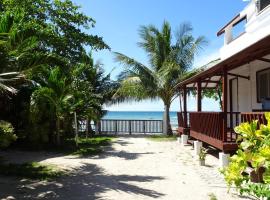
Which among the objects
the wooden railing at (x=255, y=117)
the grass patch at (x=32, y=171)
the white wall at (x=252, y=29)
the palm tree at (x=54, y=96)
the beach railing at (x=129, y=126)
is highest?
the white wall at (x=252, y=29)

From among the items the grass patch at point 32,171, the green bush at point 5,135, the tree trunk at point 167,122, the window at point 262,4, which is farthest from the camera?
the tree trunk at point 167,122

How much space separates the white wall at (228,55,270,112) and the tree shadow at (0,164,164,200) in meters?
6.74

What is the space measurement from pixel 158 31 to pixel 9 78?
1864 cm

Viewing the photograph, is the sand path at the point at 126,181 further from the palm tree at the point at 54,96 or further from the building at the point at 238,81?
the palm tree at the point at 54,96

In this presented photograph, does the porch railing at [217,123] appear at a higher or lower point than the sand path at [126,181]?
higher

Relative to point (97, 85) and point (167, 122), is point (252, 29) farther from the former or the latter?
point (97, 85)

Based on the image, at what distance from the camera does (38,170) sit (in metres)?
11.6

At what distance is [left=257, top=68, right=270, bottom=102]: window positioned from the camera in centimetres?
1422

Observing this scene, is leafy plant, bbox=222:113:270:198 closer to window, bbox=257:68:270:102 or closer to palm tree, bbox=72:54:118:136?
window, bbox=257:68:270:102

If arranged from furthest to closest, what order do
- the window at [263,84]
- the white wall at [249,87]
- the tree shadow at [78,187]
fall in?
1. the white wall at [249,87]
2. the window at [263,84]
3. the tree shadow at [78,187]

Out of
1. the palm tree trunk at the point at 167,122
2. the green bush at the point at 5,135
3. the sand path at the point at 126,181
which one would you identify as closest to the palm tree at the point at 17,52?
the green bush at the point at 5,135

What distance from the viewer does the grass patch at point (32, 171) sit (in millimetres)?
10609

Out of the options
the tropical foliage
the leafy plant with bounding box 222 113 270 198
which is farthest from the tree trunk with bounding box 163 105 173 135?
the leafy plant with bounding box 222 113 270 198

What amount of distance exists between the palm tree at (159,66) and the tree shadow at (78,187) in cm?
1459
